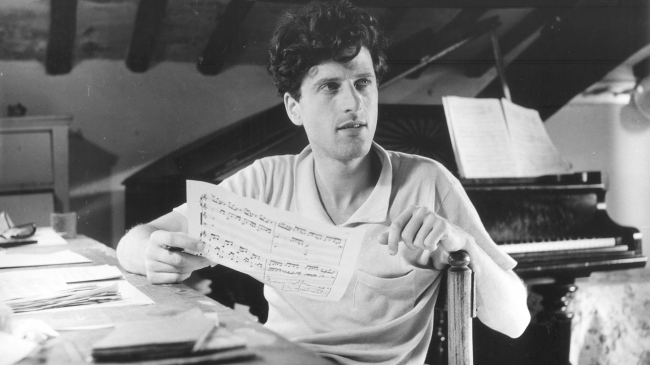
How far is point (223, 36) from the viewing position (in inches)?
65.9

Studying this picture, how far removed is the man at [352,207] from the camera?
1.16 metres

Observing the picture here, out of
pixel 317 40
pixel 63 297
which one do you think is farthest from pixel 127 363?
pixel 317 40

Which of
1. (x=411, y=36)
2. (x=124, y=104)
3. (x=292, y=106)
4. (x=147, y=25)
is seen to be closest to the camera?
(x=292, y=106)

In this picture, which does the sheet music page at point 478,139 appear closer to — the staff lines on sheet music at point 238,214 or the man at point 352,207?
the man at point 352,207

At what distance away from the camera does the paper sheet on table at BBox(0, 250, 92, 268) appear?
1313mm

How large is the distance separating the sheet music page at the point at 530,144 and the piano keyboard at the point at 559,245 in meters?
0.26

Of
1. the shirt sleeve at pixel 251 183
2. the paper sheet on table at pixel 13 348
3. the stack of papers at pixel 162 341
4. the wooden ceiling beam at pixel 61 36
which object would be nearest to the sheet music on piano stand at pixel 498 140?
the shirt sleeve at pixel 251 183

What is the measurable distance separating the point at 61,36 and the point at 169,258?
0.94m

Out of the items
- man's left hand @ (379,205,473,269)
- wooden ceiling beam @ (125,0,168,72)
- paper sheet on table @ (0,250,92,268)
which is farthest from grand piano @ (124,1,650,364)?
man's left hand @ (379,205,473,269)

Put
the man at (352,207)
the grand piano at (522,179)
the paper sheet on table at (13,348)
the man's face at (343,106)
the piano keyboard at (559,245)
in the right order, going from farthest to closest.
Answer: the piano keyboard at (559,245) → the grand piano at (522,179) → the man's face at (343,106) → the man at (352,207) → the paper sheet on table at (13,348)

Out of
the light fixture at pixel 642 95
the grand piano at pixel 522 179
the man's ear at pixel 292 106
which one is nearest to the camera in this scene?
the man's ear at pixel 292 106

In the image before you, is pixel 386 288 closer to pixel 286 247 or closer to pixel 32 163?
pixel 286 247

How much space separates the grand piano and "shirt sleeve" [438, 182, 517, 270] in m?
0.76

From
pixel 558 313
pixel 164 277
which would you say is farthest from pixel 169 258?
pixel 558 313
